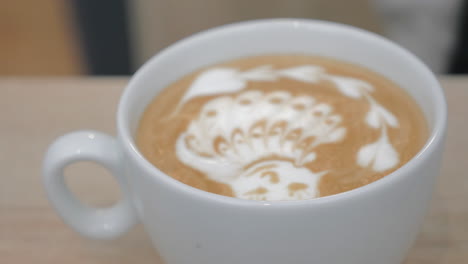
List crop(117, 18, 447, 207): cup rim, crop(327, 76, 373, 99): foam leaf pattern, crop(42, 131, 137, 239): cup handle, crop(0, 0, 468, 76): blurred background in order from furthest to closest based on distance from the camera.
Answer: crop(0, 0, 468, 76): blurred background
crop(327, 76, 373, 99): foam leaf pattern
crop(42, 131, 137, 239): cup handle
crop(117, 18, 447, 207): cup rim

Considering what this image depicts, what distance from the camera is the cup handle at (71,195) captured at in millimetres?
588

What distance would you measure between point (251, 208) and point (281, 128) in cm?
18

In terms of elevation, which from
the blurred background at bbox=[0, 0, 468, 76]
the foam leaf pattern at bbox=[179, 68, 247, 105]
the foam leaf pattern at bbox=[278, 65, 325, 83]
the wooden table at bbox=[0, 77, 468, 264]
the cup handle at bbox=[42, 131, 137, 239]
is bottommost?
the blurred background at bbox=[0, 0, 468, 76]

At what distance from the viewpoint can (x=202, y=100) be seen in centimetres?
69

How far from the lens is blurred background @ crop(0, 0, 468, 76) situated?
5.21 feet

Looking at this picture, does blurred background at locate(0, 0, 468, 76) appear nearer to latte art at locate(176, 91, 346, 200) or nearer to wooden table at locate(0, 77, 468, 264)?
wooden table at locate(0, 77, 468, 264)

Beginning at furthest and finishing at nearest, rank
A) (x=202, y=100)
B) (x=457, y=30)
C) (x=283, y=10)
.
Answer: (x=457, y=30), (x=283, y=10), (x=202, y=100)

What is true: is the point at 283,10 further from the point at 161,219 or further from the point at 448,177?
the point at 161,219

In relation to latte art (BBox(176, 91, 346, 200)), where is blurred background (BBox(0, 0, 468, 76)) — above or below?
below

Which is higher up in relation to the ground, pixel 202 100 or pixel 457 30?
pixel 202 100

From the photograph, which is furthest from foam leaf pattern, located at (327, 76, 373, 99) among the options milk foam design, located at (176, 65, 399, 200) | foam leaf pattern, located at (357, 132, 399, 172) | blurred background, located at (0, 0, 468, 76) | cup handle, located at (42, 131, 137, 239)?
blurred background, located at (0, 0, 468, 76)

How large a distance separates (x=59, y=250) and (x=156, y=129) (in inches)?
7.3

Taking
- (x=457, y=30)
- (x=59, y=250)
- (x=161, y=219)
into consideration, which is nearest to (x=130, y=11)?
(x=457, y=30)

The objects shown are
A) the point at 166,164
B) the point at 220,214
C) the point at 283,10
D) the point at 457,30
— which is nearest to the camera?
the point at 220,214
